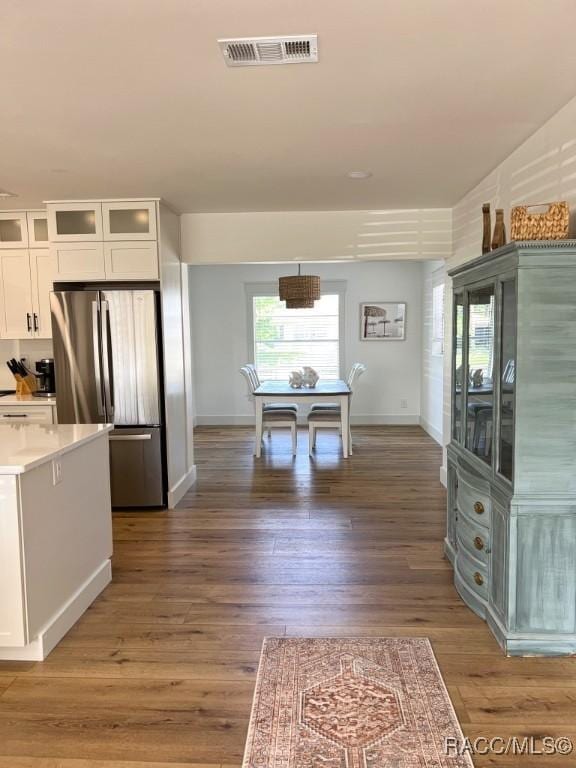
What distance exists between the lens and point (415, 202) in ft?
15.7

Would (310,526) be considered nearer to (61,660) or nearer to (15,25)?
(61,660)

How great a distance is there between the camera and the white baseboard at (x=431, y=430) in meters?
7.22

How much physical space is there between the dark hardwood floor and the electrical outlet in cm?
77

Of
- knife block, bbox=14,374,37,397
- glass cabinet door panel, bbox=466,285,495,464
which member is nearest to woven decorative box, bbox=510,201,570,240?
glass cabinet door panel, bbox=466,285,495,464

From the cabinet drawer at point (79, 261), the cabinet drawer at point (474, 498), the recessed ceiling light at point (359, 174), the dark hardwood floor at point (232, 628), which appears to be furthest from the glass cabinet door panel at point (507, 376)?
the cabinet drawer at point (79, 261)

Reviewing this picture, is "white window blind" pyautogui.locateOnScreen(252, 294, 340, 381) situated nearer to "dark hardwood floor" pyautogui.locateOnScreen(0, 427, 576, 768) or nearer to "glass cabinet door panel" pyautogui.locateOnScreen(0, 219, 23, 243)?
"dark hardwood floor" pyautogui.locateOnScreen(0, 427, 576, 768)

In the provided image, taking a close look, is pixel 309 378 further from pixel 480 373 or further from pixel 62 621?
pixel 62 621

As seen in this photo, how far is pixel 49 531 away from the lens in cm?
268

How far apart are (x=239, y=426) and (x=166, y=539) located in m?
4.72

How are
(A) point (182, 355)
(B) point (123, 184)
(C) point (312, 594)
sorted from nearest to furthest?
(C) point (312, 594), (B) point (123, 184), (A) point (182, 355)

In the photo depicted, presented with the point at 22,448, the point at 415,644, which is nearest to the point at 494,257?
the point at 415,644

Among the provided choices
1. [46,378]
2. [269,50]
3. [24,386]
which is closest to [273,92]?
[269,50]

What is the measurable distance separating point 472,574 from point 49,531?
2.14m

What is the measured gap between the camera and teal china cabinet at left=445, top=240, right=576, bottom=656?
2424 millimetres
